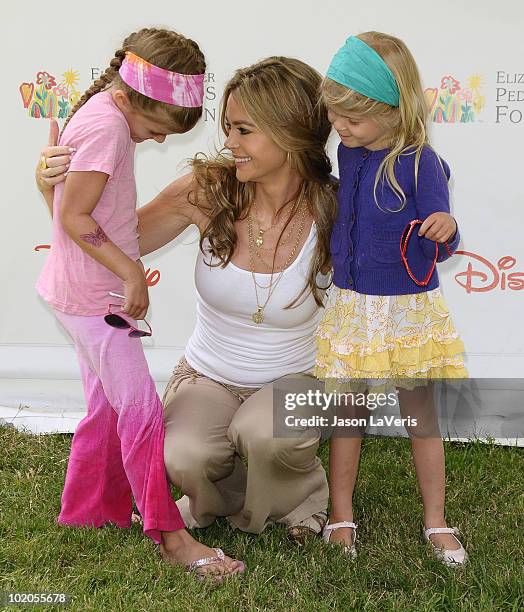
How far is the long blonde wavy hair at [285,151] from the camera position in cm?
229

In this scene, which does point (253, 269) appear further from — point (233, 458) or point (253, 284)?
point (233, 458)

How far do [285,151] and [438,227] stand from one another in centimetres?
45

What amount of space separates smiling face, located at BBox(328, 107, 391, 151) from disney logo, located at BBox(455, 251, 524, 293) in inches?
42.0

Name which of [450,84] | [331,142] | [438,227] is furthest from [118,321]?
[450,84]

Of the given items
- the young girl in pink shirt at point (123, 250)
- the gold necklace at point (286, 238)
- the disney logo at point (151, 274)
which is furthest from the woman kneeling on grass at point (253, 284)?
the disney logo at point (151, 274)

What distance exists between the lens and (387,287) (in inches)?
91.9

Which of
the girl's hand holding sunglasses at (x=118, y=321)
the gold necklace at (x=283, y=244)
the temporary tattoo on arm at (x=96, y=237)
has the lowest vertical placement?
the girl's hand holding sunglasses at (x=118, y=321)

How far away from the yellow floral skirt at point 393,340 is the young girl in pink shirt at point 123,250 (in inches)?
20.0

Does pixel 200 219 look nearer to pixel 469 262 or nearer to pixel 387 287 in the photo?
pixel 387 287

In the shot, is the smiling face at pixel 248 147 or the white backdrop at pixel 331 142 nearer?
the smiling face at pixel 248 147

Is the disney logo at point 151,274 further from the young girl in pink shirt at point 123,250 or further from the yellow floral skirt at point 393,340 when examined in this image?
the yellow floral skirt at point 393,340

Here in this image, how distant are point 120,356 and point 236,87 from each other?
2.45 feet

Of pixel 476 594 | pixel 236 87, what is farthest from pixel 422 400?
pixel 236 87

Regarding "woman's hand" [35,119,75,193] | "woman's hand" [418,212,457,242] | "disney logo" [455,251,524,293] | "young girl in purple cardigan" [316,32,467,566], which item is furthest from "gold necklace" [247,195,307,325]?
"disney logo" [455,251,524,293]
